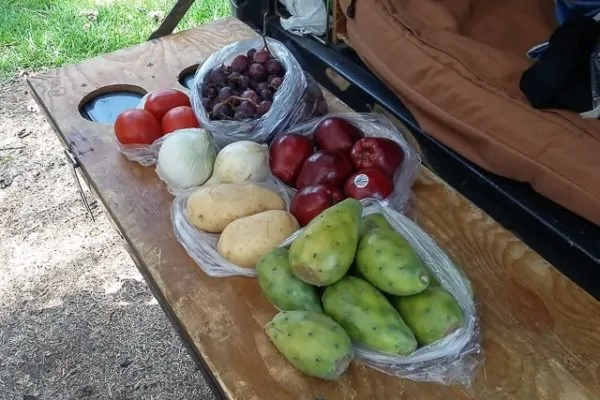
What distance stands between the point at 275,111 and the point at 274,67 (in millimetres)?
109

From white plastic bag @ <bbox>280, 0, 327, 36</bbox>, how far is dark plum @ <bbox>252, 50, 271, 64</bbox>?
0.93 ft

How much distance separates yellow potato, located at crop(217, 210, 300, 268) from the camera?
94 centimetres

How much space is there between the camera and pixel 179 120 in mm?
1193

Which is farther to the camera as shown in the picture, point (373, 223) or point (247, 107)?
point (247, 107)

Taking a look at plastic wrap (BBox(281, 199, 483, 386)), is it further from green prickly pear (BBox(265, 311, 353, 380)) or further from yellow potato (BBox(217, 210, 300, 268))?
yellow potato (BBox(217, 210, 300, 268))

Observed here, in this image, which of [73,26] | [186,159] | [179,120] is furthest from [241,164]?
[73,26]

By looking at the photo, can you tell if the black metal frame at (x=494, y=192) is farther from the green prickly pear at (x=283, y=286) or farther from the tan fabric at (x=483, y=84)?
the green prickly pear at (x=283, y=286)

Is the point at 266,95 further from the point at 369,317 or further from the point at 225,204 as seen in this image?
the point at 369,317

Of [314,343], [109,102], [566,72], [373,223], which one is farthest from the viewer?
[109,102]

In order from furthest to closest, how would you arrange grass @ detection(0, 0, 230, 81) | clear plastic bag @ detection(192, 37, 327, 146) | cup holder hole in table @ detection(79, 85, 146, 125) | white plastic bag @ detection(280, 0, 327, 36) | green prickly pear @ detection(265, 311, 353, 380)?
grass @ detection(0, 0, 230, 81) < white plastic bag @ detection(280, 0, 327, 36) < cup holder hole in table @ detection(79, 85, 146, 125) < clear plastic bag @ detection(192, 37, 327, 146) < green prickly pear @ detection(265, 311, 353, 380)

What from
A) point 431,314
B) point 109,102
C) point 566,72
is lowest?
point 109,102

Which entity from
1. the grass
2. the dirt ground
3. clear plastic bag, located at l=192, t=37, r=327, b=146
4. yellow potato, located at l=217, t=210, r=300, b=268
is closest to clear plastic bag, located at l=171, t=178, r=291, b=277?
yellow potato, located at l=217, t=210, r=300, b=268

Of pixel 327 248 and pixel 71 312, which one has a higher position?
pixel 327 248

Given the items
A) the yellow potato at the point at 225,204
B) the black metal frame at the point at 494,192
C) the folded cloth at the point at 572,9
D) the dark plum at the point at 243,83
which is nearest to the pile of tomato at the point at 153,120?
the dark plum at the point at 243,83
